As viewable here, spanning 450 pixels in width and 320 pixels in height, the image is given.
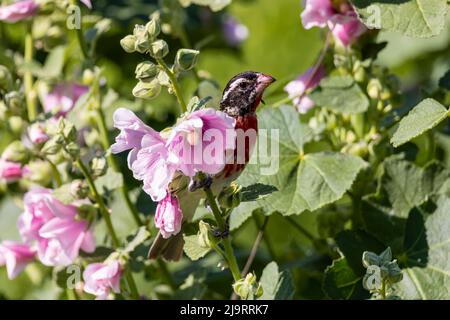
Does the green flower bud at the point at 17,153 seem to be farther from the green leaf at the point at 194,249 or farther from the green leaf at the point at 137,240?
the green leaf at the point at 194,249

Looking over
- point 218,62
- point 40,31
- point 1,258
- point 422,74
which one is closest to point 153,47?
point 1,258

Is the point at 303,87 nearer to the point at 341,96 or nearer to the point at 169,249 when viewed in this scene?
the point at 341,96

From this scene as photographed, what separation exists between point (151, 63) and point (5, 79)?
1.50 feet

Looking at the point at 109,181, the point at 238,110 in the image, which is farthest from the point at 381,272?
the point at 109,181

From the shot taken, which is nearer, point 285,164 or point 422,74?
point 285,164

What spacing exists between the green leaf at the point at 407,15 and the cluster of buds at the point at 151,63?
28 centimetres

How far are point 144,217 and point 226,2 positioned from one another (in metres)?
0.34

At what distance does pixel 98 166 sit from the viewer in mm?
1351

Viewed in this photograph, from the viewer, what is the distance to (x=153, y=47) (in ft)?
3.59

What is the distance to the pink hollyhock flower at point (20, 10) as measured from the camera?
1.62 metres

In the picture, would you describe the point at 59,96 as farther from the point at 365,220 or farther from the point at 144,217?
the point at 365,220

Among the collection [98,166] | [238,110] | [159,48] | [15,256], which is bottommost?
[15,256]

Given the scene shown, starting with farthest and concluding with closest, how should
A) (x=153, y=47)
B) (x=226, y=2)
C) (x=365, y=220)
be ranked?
(x=226, y=2) < (x=365, y=220) < (x=153, y=47)

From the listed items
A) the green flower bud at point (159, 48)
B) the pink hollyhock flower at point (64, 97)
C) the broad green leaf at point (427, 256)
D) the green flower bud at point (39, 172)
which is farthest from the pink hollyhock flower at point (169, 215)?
the pink hollyhock flower at point (64, 97)
